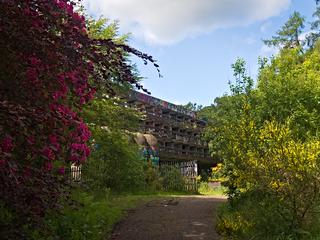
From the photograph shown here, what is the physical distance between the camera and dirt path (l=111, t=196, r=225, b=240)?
29.8ft

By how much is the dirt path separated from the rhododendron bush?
4307 millimetres

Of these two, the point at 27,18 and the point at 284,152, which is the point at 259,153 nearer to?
the point at 284,152

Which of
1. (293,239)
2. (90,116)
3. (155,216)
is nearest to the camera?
(293,239)

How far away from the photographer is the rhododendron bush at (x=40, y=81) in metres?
4.20

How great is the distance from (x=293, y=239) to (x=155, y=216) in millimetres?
4457

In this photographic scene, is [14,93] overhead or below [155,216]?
overhead

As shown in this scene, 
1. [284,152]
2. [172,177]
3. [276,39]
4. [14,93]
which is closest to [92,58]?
[14,93]

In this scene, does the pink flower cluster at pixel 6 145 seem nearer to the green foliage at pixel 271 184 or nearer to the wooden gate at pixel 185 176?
the green foliage at pixel 271 184

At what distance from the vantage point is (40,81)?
15.6 feet

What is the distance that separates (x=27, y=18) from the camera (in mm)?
4715

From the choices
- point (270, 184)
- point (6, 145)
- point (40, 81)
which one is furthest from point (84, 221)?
point (6, 145)

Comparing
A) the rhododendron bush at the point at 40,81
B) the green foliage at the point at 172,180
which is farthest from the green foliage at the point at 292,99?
the rhododendron bush at the point at 40,81

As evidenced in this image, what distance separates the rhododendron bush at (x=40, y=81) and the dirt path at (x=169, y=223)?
4307mm

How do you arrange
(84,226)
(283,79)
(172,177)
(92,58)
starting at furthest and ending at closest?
(172,177) < (283,79) < (84,226) < (92,58)
